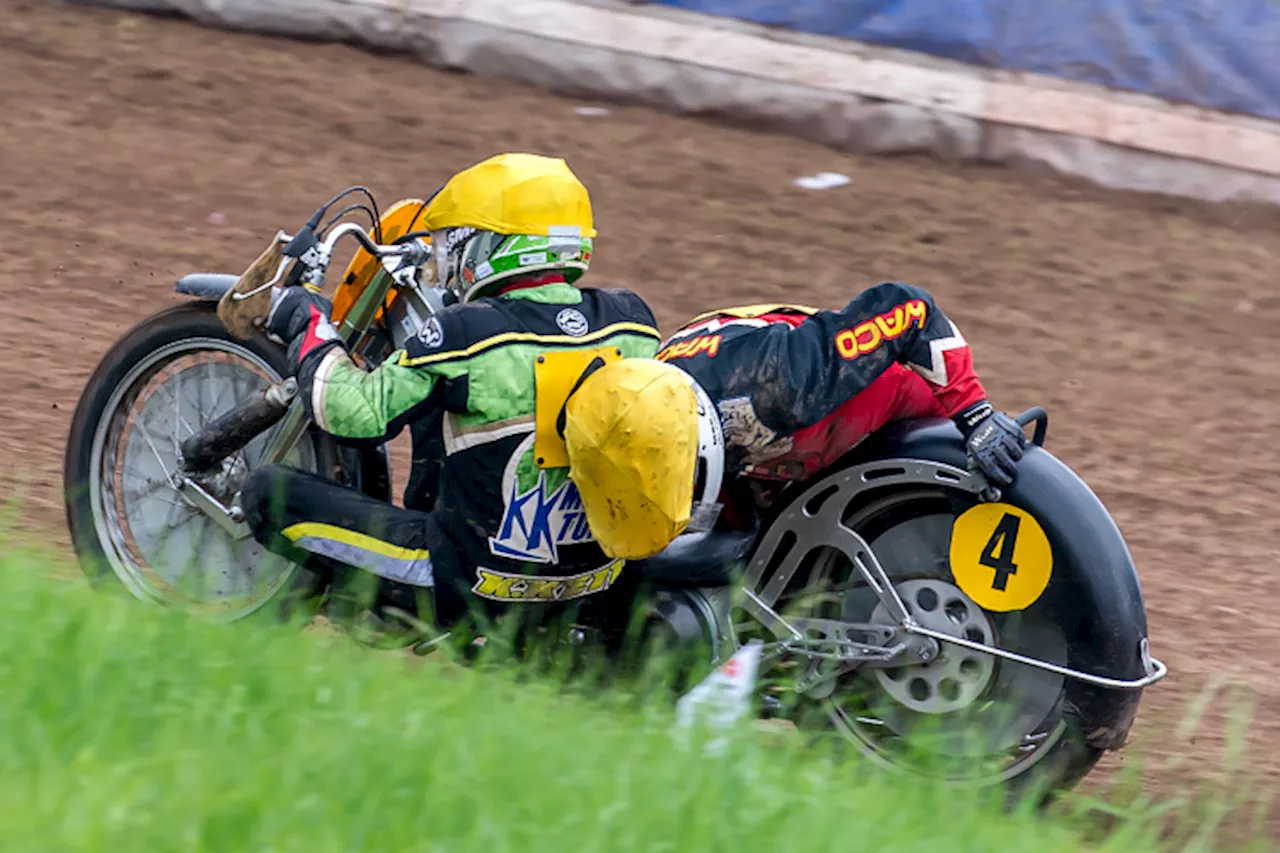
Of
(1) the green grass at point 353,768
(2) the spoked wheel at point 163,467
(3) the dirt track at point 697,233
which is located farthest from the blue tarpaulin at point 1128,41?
(1) the green grass at point 353,768

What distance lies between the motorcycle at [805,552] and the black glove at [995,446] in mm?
42

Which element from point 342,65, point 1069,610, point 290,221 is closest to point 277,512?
point 1069,610

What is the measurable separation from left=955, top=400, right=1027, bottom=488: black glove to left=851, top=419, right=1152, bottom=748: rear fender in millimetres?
41

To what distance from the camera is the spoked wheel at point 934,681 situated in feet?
14.7

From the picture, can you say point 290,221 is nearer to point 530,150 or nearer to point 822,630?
point 530,150

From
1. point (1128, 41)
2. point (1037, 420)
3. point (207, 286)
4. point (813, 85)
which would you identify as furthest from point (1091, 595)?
point (1128, 41)

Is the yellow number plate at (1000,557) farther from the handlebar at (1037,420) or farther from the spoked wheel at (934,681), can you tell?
the handlebar at (1037,420)

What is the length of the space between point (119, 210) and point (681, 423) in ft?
17.4

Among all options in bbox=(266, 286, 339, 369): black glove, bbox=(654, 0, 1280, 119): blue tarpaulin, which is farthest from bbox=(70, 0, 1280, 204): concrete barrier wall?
bbox=(266, 286, 339, 369): black glove

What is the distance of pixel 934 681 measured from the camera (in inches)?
182

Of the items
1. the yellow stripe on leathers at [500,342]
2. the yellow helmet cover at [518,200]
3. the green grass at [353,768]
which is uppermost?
the yellow helmet cover at [518,200]

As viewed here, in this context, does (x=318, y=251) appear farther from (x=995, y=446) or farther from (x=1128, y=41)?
(x=1128, y=41)

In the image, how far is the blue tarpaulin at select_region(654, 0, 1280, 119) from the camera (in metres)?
10.2

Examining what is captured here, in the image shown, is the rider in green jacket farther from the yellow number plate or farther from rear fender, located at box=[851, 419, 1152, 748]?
rear fender, located at box=[851, 419, 1152, 748]
